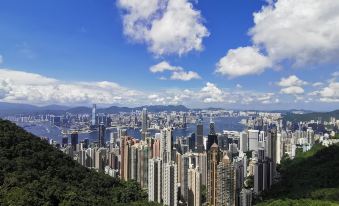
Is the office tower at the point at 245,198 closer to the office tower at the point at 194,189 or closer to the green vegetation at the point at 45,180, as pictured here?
the office tower at the point at 194,189

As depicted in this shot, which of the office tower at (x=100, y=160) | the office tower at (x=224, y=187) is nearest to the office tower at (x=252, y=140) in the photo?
the office tower at (x=100, y=160)

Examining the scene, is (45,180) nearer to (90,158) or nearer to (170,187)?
(170,187)

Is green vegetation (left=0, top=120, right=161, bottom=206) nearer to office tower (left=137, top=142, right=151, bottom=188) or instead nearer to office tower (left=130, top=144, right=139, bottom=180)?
office tower (left=137, top=142, right=151, bottom=188)

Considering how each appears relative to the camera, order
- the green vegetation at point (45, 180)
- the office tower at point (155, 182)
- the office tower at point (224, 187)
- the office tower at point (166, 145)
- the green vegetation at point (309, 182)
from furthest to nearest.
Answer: the office tower at point (166, 145), the office tower at point (155, 182), the green vegetation at point (309, 182), the office tower at point (224, 187), the green vegetation at point (45, 180)

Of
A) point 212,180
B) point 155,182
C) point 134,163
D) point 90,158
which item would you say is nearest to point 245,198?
point 212,180

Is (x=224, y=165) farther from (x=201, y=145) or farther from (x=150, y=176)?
(x=201, y=145)
